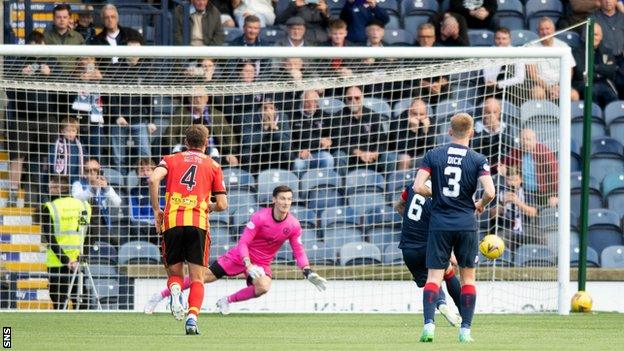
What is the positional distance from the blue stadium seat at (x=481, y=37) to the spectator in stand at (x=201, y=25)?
3.36 meters

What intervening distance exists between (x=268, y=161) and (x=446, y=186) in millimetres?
6183

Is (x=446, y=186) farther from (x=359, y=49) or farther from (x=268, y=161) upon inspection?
(x=268, y=161)

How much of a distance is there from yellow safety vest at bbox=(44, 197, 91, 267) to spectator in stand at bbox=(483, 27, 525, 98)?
15.9ft

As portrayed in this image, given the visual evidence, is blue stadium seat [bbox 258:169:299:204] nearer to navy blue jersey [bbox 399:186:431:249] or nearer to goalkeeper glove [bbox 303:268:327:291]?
goalkeeper glove [bbox 303:268:327:291]

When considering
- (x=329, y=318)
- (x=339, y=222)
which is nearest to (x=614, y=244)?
(x=339, y=222)

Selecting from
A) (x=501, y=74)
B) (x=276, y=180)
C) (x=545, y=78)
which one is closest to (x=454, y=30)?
(x=501, y=74)

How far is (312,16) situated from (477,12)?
2312 millimetres

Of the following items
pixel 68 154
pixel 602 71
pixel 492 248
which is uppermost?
pixel 602 71

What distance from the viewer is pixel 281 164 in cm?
1656

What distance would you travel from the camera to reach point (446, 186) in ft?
34.1

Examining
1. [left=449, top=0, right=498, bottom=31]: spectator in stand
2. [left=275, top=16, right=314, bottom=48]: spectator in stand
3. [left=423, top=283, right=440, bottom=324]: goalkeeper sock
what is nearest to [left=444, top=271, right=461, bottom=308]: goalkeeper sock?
[left=423, top=283, right=440, bottom=324]: goalkeeper sock

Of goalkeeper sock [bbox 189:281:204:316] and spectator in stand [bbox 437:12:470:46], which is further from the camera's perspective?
spectator in stand [bbox 437:12:470:46]

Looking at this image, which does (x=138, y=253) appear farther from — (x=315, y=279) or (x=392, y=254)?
(x=392, y=254)

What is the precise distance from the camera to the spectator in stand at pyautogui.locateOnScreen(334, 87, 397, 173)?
16156 mm
